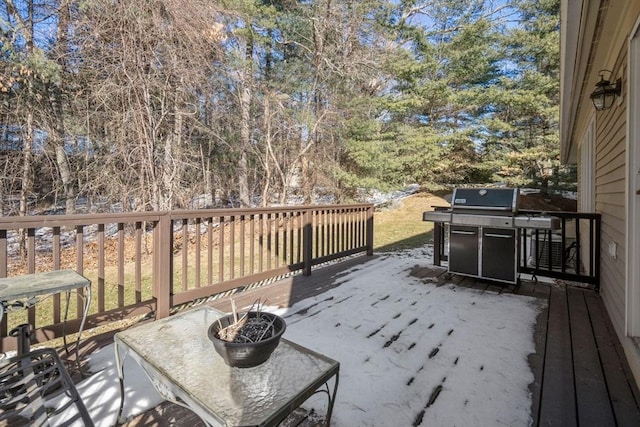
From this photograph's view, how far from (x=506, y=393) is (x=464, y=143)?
13.5m

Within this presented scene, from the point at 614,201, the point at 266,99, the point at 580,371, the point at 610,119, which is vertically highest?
the point at 266,99

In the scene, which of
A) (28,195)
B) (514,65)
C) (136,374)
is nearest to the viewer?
(136,374)

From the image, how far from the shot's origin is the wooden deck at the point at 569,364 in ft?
5.27

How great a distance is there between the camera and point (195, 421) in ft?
5.18

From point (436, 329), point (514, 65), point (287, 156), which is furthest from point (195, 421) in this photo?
point (514, 65)

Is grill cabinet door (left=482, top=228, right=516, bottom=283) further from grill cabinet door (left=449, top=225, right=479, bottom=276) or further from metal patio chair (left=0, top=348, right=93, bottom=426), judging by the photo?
metal patio chair (left=0, top=348, right=93, bottom=426)

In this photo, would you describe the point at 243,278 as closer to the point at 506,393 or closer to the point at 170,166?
the point at 506,393

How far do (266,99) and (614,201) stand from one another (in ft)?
24.8

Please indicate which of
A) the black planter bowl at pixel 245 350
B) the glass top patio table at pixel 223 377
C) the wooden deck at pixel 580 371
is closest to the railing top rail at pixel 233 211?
the glass top patio table at pixel 223 377

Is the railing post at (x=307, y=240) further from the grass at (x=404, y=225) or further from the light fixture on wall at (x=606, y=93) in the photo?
the light fixture on wall at (x=606, y=93)

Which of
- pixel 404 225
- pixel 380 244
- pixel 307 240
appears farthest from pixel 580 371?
pixel 404 225

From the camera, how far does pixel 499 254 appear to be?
12.2 ft

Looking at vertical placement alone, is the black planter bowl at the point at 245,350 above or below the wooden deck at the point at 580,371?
above

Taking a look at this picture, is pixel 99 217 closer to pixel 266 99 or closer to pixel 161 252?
pixel 161 252
